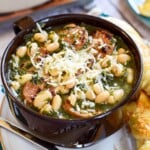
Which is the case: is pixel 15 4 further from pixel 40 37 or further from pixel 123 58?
pixel 123 58

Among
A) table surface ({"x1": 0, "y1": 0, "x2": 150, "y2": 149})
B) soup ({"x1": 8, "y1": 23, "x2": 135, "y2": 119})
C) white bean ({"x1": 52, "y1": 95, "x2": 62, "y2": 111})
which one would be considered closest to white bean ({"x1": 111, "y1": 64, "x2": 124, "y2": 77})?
soup ({"x1": 8, "y1": 23, "x2": 135, "y2": 119})

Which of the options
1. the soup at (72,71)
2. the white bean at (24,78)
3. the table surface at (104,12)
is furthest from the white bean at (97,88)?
the table surface at (104,12)

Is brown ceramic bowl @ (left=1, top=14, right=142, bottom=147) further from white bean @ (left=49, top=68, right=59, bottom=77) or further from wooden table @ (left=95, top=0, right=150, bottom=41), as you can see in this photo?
wooden table @ (left=95, top=0, right=150, bottom=41)

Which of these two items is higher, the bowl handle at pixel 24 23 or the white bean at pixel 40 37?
the bowl handle at pixel 24 23

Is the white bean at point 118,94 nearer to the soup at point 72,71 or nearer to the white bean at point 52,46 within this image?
the soup at point 72,71

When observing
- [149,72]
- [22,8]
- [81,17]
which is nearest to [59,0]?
[22,8]

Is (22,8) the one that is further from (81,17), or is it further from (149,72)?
(149,72)
